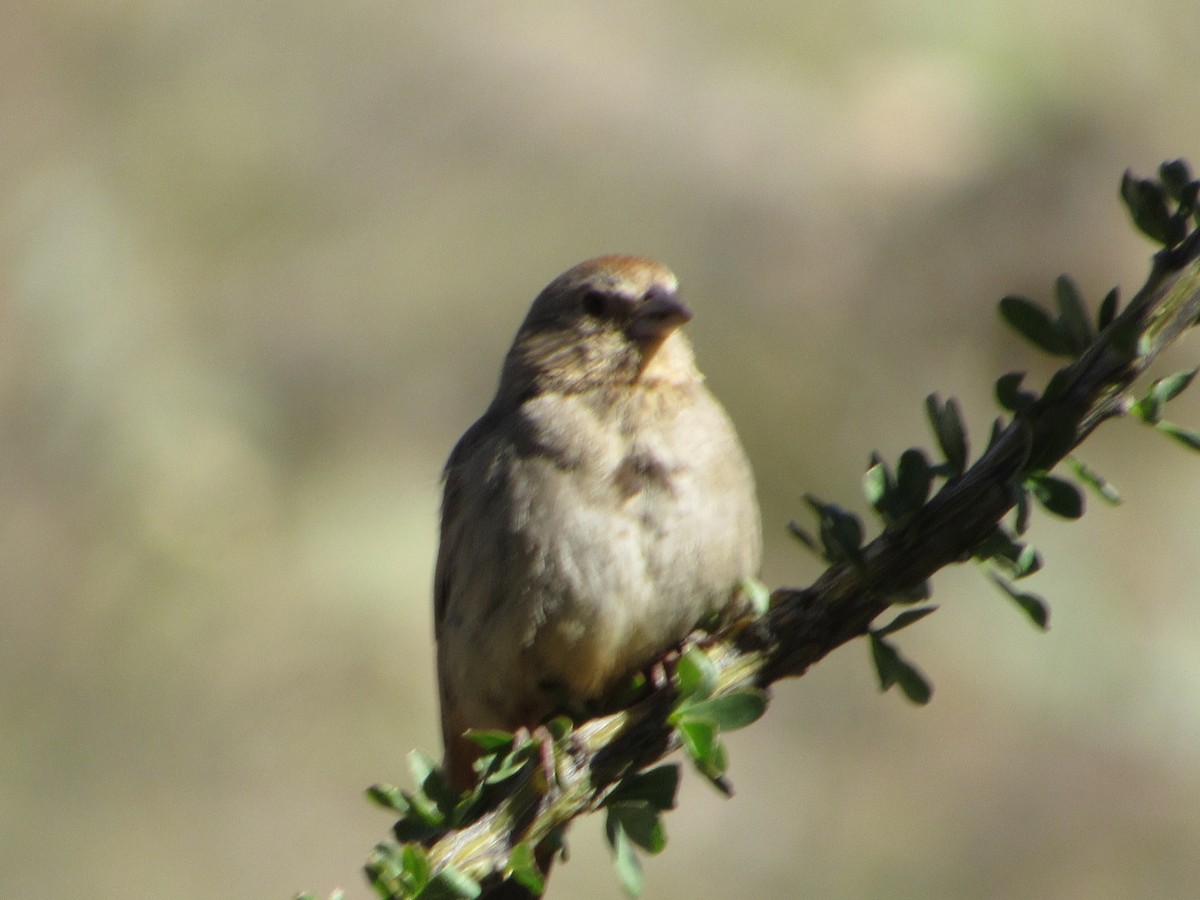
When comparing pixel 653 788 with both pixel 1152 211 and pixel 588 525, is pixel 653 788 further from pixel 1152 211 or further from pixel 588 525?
pixel 588 525

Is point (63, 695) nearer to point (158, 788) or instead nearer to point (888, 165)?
point (158, 788)

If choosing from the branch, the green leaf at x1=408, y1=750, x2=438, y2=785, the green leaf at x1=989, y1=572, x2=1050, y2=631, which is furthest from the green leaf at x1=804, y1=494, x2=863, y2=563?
the green leaf at x1=408, y1=750, x2=438, y2=785

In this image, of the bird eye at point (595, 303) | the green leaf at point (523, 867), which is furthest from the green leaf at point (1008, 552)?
the bird eye at point (595, 303)

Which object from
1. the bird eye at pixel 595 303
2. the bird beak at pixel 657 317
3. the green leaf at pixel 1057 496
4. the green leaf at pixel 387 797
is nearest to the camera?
the green leaf at pixel 1057 496

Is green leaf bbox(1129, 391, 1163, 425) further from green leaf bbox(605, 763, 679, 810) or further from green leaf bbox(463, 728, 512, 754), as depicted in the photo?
green leaf bbox(463, 728, 512, 754)

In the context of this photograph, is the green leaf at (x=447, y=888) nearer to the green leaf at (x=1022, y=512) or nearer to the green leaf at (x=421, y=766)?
the green leaf at (x=421, y=766)

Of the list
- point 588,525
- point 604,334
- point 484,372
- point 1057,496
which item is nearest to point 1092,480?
point 1057,496
